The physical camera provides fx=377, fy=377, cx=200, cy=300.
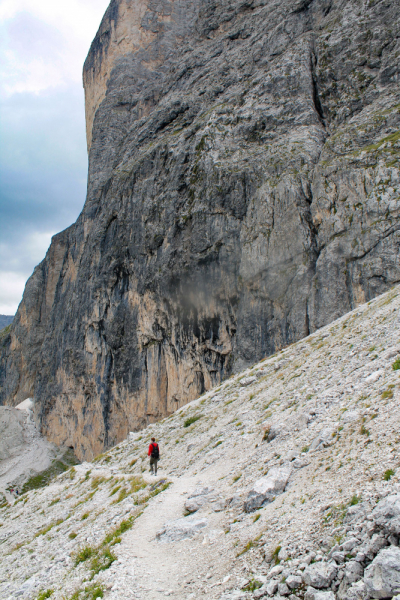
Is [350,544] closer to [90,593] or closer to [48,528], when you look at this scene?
[90,593]

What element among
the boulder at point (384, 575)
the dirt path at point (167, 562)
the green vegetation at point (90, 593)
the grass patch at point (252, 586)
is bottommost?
the green vegetation at point (90, 593)

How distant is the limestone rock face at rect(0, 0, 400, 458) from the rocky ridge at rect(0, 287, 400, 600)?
10.5 metres

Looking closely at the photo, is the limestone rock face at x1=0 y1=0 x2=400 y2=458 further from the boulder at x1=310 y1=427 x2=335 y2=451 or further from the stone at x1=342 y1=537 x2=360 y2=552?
the stone at x1=342 y1=537 x2=360 y2=552

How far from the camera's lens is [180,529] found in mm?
8508

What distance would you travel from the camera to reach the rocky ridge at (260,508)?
496 cm

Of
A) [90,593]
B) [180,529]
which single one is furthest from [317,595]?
[90,593]

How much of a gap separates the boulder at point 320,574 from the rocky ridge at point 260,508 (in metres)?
0.01

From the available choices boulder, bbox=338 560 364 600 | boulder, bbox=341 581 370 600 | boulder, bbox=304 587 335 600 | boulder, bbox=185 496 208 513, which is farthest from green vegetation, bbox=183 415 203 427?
boulder, bbox=341 581 370 600

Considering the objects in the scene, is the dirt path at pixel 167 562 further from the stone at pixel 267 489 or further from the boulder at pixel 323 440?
the boulder at pixel 323 440

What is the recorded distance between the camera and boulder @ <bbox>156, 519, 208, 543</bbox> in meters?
8.22

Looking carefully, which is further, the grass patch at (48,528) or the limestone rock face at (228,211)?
the limestone rock face at (228,211)

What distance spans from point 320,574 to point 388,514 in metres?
1.12

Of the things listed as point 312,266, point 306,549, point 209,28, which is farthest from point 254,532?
point 209,28

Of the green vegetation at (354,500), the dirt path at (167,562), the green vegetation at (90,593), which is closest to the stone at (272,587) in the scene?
the dirt path at (167,562)
